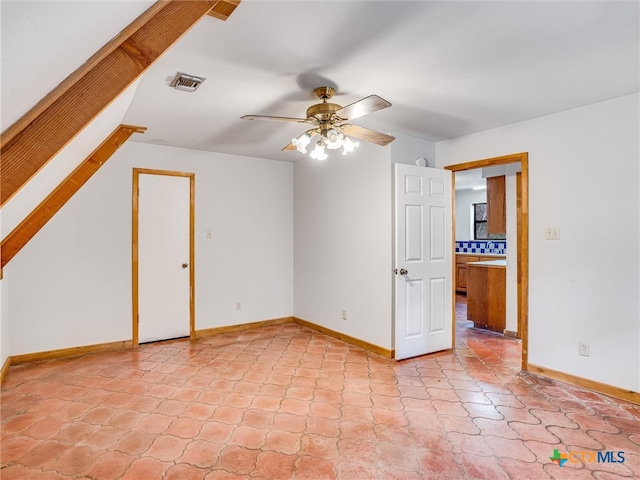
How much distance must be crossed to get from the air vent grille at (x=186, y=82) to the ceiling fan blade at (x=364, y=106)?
96cm

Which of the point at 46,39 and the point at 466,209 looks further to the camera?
the point at 466,209

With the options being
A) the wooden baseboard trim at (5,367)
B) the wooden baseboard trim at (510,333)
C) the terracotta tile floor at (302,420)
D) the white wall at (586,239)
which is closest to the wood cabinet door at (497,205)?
the wooden baseboard trim at (510,333)

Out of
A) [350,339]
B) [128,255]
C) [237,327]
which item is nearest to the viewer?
[128,255]

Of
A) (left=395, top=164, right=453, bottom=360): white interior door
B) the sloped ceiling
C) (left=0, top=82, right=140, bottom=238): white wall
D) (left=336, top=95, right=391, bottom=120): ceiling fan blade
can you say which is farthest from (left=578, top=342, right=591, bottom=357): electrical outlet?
(left=0, top=82, right=140, bottom=238): white wall

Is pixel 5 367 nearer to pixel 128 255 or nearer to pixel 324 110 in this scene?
pixel 128 255

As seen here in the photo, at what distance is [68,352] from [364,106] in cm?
385

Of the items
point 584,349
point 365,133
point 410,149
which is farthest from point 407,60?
point 584,349

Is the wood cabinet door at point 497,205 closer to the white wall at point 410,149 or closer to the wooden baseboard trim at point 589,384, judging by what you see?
the white wall at point 410,149

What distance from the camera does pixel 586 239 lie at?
9.42ft

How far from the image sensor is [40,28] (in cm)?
96

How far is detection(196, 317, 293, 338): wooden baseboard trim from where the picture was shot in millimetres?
4418

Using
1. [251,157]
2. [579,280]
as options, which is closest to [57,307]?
[251,157]

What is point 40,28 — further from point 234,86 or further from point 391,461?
point 391,461

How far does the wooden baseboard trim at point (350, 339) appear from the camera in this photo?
3632 millimetres
